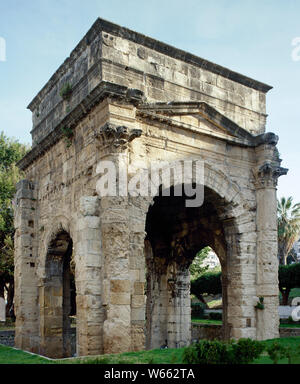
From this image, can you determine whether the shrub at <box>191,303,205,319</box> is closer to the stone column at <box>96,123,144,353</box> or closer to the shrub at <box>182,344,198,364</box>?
the stone column at <box>96,123,144,353</box>

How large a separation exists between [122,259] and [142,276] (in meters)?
0.55

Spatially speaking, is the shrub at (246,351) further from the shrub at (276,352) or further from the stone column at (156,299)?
the stone column at (156,299)

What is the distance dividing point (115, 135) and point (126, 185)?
0.90 m

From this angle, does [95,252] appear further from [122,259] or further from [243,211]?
[243,211]

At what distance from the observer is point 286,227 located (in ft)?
101

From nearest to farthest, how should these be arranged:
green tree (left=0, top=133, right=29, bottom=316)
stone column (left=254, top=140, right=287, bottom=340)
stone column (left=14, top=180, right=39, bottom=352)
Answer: stone column (left=254, top=140, right=287, bottom=340), stone column (left=14, top=180, right=39, bottom=352), green tree (left=0, top=133, right=29, bottom=316)

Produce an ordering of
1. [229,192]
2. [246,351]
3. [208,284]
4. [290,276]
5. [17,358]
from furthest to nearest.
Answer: [208,284] → [290,276] → [229,192] → [17,358] → [246,351]

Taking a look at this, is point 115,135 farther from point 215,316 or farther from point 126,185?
point 215,316

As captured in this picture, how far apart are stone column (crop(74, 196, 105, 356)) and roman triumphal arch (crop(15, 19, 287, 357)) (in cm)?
2

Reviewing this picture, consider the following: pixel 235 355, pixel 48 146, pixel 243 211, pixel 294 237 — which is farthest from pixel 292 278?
pixel 235 355

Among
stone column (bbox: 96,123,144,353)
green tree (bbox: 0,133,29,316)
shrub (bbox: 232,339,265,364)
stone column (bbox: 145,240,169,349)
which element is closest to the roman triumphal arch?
stone column (bbox: 96,123,144,353)

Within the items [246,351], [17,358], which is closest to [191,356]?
[246,351]

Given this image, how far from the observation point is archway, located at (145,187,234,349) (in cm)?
1294

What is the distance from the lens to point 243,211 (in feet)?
33.7
